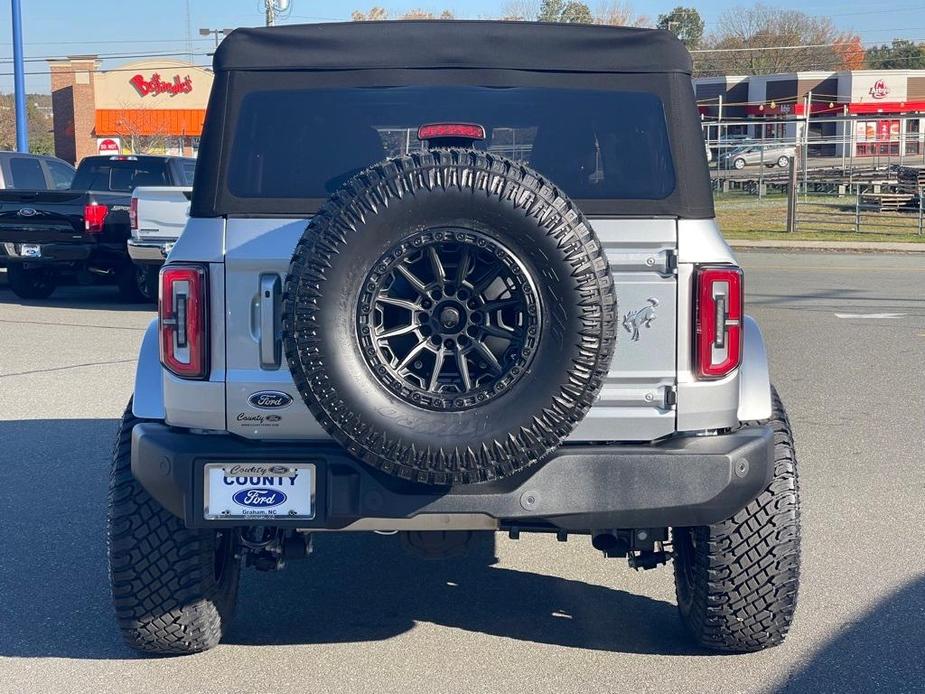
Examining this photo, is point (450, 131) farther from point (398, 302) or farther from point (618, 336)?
point (618, 336)

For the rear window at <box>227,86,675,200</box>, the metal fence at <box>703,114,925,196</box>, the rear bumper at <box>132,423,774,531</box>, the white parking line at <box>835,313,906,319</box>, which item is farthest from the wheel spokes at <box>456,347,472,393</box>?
the metal fence at <box>703,114,925,196</box>

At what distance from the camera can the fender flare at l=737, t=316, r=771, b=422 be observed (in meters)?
4.07

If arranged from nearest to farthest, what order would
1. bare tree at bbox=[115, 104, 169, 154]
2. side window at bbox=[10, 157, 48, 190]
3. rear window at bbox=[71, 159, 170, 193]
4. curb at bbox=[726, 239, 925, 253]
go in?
rear window at bbox=[71, 159, 170, 193], side window at bbox=[10, 157, 48, 190], curb at bbox=[726, 239, 925, 253], bare tree at bbox=[115, 104, 169, 154]

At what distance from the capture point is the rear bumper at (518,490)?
372cm

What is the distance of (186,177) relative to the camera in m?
15.7

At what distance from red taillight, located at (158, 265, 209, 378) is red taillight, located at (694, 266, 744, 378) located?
5.09ft

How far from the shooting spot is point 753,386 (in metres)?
4.13

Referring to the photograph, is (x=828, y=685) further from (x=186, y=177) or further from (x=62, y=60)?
(x=62, y=60)

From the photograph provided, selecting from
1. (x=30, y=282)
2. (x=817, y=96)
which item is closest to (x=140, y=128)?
(x=817, y=96)

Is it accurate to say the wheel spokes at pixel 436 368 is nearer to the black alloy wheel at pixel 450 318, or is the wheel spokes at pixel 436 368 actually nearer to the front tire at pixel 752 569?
the black alloy wheel at pixel 450 318

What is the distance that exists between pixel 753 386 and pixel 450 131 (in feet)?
4.34

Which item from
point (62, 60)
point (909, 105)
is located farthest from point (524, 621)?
point (62, 60)

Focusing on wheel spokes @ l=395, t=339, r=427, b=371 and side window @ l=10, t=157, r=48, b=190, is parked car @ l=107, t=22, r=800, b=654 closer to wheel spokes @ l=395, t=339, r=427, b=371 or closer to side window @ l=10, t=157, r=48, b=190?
wheel spokes @ l=395, t=339, r=427, b=371

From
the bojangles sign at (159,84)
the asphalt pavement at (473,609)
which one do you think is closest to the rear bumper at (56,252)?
the asphalt pavement at (473,609)
